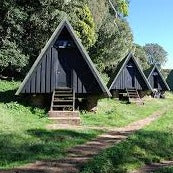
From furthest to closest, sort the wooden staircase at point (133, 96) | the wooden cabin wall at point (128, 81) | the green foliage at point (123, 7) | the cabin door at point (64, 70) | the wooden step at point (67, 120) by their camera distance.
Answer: the green foliage at point (123, 7), the wooden cabin wall at point (128, 81), the wooden staircase at point (133, 96), the cabin door at point (64, 70), the wooden step at point (67, 120)

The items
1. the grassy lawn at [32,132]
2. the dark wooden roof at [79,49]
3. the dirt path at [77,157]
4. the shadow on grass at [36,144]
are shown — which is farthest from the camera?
the dark wooden roof at [79,49]

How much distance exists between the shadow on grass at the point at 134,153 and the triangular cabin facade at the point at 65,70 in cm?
679

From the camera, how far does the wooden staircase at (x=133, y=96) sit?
112 feet

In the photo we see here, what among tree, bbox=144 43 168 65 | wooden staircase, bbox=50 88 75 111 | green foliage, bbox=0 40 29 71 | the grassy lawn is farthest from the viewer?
tree, bbox=144 43 168 65

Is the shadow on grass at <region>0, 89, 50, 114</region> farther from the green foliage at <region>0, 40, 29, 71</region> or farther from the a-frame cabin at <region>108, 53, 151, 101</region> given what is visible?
the a-frame cabin at <region>108, 53, 151, 101</region>

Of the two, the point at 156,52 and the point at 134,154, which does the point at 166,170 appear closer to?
the point at 134,154

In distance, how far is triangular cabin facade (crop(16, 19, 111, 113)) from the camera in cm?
2306

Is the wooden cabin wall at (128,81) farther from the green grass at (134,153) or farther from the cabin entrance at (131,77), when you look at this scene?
the green grass at (134,153)

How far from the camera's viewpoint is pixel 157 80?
52.6m

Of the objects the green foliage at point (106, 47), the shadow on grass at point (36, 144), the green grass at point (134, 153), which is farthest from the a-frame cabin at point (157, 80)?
the shadow on grass at point (36, 144)

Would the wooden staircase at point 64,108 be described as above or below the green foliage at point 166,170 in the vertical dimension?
above

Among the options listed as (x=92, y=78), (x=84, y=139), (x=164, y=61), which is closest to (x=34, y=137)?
(x=84, y=139)

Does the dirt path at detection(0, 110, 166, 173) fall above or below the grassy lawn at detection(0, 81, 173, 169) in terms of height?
below

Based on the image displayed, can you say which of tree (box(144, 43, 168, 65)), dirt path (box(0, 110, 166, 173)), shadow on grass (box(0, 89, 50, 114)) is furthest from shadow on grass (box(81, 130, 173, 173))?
tree (box(144, 43, 168, 65))
